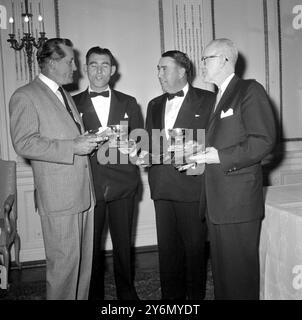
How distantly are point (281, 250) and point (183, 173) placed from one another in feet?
2.98

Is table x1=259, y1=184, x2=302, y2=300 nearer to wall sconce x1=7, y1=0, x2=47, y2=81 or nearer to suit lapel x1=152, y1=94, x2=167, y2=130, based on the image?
suit lapel x1=152, y1=94, x2=167, y2=130

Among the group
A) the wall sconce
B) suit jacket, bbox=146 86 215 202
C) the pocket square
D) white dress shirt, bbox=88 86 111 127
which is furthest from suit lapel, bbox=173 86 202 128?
the wall sconce

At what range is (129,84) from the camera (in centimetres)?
459

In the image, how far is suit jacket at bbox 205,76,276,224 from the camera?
2.16 m

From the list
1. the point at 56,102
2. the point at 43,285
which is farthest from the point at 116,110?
the point at 43,285

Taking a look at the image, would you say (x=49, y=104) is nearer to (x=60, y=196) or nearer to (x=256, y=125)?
(x=60, y=196)

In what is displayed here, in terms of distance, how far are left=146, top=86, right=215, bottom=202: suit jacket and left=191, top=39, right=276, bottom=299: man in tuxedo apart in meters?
0.50

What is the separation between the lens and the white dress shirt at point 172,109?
301 centimetres

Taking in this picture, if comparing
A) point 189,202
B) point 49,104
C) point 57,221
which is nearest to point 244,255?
point 189,202

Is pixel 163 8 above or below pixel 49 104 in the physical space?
above

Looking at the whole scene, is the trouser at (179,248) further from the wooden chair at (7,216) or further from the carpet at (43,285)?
the wooden chair at (7,216)

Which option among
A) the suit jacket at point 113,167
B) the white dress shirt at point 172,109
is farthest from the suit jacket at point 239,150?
the suit jacket at point 113,167

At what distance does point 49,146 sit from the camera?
2326 millimetres
